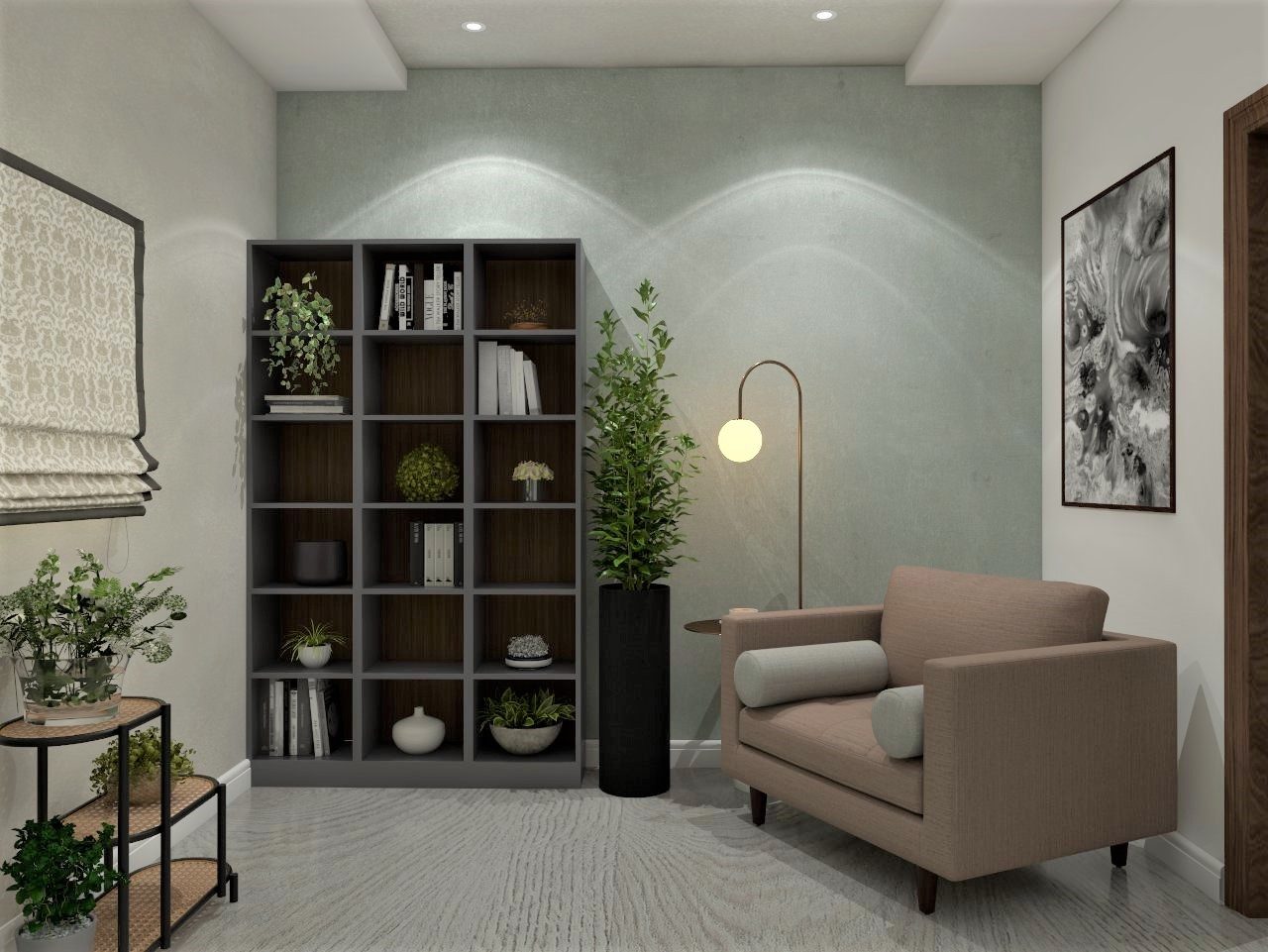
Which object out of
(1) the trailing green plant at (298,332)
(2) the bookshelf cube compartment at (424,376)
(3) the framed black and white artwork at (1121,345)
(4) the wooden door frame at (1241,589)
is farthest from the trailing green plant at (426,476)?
(4) the wooden door frame at (1241,589)

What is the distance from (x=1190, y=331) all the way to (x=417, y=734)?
2992mm

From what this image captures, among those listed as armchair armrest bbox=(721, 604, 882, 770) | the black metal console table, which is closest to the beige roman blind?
the black metal console table

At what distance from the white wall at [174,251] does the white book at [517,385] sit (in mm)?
1036

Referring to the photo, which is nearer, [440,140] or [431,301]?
[431,301]

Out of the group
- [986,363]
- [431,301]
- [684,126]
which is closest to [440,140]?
[431,301]

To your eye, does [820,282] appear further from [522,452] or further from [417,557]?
[417,557]

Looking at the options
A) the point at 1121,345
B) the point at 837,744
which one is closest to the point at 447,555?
the point at 837,744

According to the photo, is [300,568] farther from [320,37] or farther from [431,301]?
[320,37]

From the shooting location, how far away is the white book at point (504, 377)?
11.9 ft

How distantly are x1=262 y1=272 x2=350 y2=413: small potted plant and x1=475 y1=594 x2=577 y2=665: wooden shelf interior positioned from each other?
1.03 metres

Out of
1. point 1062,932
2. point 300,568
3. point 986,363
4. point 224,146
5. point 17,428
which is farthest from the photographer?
point 986,363

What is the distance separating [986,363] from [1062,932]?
224cm

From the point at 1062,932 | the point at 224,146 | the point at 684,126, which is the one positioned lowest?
the point at 1062,932

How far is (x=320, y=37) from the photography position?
345 centimetres
